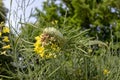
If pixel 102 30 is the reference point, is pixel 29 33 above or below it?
above

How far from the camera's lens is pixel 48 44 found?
1967 millimetres

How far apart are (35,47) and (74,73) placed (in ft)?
1.48

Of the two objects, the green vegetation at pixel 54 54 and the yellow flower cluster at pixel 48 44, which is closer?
the yellow flower cluster at pixel 48 44

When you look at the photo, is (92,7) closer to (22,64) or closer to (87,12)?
(87,12)

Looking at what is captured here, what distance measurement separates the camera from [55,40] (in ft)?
6.19

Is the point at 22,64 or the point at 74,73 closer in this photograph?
the point at 22,64

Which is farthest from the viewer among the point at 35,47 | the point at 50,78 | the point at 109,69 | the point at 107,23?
the point at 107,23

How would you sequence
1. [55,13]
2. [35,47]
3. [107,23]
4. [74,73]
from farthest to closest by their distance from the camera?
[55,13] < [107,23] < [74,73] < [35,47]

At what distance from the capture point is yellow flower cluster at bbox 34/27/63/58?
1.83 metres

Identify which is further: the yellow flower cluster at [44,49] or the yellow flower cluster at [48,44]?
the yellow flower cluster at [44,49]

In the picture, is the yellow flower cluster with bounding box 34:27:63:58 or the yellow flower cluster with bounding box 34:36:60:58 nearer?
the yellow flower cluster with bounding box 34:27:63:58

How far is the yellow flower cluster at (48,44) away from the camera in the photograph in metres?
1.83

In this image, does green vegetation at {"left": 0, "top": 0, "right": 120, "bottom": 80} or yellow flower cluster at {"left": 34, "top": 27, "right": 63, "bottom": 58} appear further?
green vegetation at {"left": 0, "top": 0, "right": 120, "bottom": 80}

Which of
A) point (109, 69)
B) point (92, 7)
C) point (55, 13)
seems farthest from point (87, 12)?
point (109, 69)
